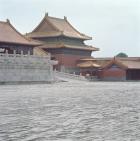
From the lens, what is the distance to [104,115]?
56.0ft

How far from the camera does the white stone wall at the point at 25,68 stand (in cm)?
4228

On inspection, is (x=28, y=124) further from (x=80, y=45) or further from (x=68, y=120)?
(x=80, y=45)

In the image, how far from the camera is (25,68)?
146ft

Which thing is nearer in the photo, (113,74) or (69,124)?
(69,124)

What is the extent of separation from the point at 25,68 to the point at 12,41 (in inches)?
216

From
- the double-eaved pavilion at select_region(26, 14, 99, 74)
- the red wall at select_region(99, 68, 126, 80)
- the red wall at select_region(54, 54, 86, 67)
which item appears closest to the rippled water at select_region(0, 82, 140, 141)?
the red wall at select_region(99, 68, 126, 80)

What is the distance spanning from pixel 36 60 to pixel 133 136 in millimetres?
33845

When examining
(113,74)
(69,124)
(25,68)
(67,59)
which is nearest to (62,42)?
(67,59)

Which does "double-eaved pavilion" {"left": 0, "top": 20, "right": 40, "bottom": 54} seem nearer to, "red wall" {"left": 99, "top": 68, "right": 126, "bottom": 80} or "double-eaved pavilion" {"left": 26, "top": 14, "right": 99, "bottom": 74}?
"double-eaved pavilion" {"left": 26, "top": 14, "right": 99, "bottom": 74}

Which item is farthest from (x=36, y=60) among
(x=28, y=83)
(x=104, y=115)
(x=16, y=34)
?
(x=104, y=115)

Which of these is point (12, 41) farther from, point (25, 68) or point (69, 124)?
A: point (69, 124)

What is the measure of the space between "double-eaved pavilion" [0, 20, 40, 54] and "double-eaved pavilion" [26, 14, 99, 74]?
9096 mm

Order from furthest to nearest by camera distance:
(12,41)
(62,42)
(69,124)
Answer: (62,42) → (12,41) → (69,124)

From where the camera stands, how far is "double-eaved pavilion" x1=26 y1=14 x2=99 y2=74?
61500 mm
